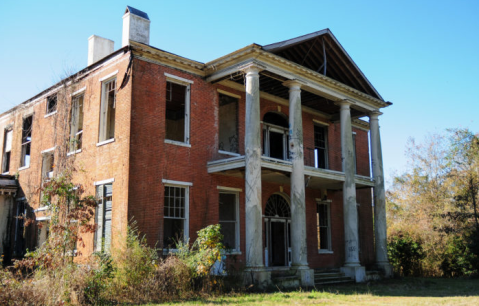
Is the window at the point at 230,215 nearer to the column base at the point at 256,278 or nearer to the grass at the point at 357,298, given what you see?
the column base at the point at 256,278

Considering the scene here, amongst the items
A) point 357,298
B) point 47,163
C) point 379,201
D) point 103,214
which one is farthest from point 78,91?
point 379,201

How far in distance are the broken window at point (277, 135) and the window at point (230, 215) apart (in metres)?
3.11

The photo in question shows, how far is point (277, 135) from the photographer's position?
21000mm

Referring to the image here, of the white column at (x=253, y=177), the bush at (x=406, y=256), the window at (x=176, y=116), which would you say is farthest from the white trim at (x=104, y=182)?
→ the bush at (x=406, y=256)

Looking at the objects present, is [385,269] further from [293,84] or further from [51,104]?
[51,104]

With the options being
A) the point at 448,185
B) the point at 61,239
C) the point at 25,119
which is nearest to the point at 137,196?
the point at 61,239

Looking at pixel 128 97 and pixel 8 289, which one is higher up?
pixel 128 97

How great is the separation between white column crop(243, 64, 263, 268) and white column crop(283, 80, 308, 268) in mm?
1840

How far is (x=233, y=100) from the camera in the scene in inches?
741

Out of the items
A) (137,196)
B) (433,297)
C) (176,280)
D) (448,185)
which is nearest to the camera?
(176,280)

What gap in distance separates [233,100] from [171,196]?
203 inches

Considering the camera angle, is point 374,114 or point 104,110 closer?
point 104,110

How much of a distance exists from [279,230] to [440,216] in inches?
367

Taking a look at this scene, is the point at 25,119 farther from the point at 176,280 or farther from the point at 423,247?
the point at 423,247
